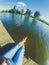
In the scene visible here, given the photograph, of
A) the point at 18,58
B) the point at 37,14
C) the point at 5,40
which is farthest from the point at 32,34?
the point at 18,58

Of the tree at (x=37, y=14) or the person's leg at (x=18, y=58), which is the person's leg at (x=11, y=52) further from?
the tree at (x=37, y=14)

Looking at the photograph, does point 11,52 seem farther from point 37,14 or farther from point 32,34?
point 32,34

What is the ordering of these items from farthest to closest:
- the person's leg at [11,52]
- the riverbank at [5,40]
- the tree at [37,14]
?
the tree at [37,14] → the riverbank at [5,40] → the person's leg at [11,52]

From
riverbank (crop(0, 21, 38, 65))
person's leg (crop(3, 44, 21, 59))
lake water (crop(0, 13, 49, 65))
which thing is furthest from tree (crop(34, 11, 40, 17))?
person's leg (crop(3, 44, 21, 59))

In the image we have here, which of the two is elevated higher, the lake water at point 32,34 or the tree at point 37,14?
the tree at point 37,14

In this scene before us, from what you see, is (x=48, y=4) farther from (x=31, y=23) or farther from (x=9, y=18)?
(x=9, y=18)

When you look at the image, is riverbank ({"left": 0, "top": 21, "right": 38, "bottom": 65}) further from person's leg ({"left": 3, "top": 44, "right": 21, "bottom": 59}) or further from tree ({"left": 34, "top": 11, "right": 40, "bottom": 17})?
tree ({"left": 34, "top": 11, "right": 40, "bottom": 17})

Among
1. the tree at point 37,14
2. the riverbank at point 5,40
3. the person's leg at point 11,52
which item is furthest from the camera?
the tree at point 37,14

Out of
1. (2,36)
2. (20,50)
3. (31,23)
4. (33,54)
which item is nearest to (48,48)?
(33,54)

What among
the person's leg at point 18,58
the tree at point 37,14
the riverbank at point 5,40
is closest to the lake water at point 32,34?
the tree at point 37,14

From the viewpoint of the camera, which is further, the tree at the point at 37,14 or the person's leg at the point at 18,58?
the tree at the point at 37,14
